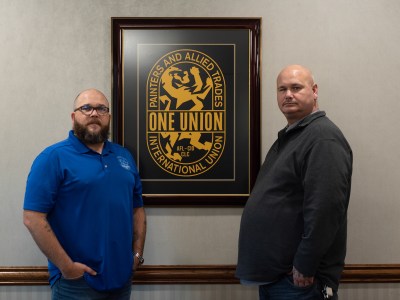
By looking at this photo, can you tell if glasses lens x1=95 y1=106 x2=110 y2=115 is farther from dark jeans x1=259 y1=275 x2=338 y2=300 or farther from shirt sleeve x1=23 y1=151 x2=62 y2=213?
dark jeans x1=259 y1=275 x2=338 y2=300

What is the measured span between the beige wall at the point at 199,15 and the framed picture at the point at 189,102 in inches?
2.7

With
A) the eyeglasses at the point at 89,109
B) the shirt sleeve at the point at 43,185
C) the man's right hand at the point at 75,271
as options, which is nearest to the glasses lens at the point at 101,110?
the eyeglasses at the point at 89,109

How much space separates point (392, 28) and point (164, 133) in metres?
1.28

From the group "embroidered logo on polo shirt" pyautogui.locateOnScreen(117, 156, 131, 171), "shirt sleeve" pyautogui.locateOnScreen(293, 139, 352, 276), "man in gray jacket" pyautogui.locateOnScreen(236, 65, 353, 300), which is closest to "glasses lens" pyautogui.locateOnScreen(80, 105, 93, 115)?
"embroidered logo on polo shirt" pyautogui.locateOnScreen(117, 156, 131, 171)

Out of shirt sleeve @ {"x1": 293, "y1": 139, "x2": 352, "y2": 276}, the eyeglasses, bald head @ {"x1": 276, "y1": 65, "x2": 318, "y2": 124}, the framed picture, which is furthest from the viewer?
the framed picture

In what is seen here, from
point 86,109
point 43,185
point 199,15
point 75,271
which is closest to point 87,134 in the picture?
point 86,109

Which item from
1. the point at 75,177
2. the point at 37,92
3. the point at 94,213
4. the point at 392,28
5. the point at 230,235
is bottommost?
the point at 230,235

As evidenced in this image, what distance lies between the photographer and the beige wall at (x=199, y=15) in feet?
6.99

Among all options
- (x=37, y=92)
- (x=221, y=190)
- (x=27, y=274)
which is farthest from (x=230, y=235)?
(x=37, y=92)

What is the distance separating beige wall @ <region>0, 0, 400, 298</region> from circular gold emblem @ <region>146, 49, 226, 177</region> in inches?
8.9

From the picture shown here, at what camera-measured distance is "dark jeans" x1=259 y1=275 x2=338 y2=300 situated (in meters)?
1.55

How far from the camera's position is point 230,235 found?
2166 mm

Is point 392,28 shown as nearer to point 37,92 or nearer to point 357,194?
point 357,194

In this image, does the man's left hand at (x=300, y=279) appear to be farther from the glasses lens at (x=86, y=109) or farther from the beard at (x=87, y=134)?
the glasses lens at (x=86, y=109)
